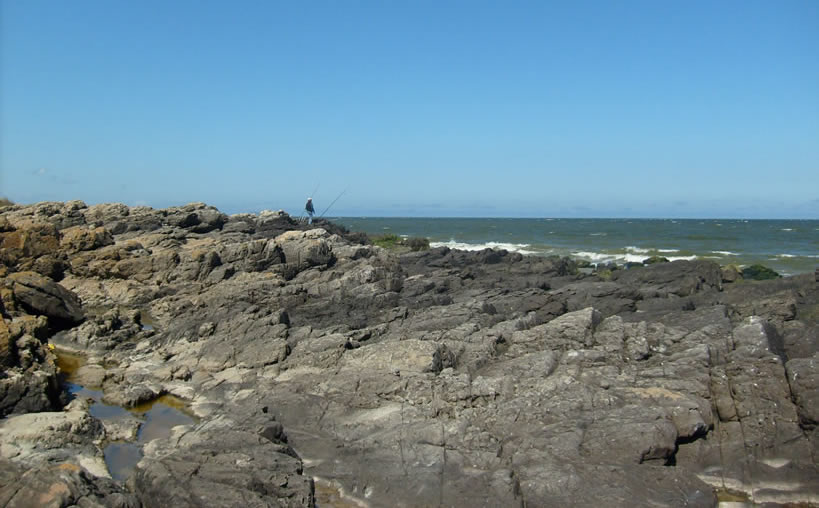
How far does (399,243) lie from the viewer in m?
47.4

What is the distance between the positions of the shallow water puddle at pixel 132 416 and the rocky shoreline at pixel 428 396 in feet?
0.94

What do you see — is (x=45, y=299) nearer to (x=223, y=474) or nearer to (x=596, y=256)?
(x=223, y=474)

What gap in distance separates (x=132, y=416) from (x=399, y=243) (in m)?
33.7

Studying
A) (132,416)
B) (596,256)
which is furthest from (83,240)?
(596,256)

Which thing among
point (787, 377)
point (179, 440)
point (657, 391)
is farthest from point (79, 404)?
point (787, 377)

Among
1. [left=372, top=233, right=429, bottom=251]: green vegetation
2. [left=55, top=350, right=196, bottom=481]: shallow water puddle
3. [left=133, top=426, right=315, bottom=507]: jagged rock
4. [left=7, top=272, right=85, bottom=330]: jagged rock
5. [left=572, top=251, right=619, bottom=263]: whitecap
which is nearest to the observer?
[left=133, top=426, right=315, bottom=507]: jagged rock

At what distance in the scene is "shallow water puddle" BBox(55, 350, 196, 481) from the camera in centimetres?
1208

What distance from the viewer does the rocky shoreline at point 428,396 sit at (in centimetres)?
1030

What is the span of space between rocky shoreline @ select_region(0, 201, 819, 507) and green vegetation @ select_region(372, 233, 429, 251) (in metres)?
20.0

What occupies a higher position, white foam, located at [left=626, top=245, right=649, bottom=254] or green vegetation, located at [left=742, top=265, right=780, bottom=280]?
green vegetation, located at [left=742, top=265, right=780, bottom=280]

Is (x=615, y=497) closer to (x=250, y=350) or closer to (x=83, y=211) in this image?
(x=250, y=350)

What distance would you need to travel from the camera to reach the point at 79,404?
14109 mm

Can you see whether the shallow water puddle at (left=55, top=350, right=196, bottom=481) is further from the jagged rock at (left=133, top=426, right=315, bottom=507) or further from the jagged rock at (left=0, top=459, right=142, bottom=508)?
the jagged rock at (left=0, top=459, right=142, bottom=508)

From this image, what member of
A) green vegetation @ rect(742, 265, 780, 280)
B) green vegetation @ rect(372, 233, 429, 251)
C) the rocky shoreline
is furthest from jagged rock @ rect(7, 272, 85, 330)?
green vegetation @ rect(742, 265, 780, 280)
